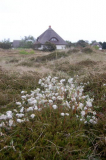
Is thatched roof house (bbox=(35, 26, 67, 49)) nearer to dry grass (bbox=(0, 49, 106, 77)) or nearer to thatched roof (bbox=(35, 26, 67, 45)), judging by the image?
thatched roof (bbox=(35, 26, 67, 45))

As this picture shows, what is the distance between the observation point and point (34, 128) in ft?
7.99

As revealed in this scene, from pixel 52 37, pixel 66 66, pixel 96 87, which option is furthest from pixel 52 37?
pixel 96 87

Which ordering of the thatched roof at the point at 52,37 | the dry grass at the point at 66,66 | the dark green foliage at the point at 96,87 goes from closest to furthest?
the dark green foliage at the point at 96,87 → the dry grass at the point at 66,66 → the thatched roof at the point at 52,37

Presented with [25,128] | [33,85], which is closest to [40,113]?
[25,128]

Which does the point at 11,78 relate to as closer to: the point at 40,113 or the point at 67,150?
the point at 40,113

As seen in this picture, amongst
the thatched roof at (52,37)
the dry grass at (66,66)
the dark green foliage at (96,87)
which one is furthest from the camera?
the thatched roof at (52,37)

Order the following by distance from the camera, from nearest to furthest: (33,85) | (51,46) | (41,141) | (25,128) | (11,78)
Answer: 1. (41,141)
2. (25,128)
3. (33,85)
4. (11,78)
5. (51,46)

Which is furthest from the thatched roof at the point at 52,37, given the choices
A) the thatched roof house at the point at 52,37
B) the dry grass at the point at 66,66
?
the dry grass at the point at 66,66

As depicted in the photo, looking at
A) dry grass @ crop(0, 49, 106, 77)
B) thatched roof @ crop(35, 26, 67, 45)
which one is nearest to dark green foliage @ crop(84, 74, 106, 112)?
dry grass @ crop(0, 49, 106, 77)

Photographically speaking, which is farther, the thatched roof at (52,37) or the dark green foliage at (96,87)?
the thatched roof at (52,37)

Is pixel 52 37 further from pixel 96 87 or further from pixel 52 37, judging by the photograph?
pixel 96 87

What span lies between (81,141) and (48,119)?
25.8 inches

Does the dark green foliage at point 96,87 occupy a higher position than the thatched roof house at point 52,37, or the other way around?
the thatched roof house at point 52,37

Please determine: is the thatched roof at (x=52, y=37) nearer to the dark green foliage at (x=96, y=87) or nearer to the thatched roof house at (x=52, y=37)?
the thatched roof house at (x=52, y=37)
